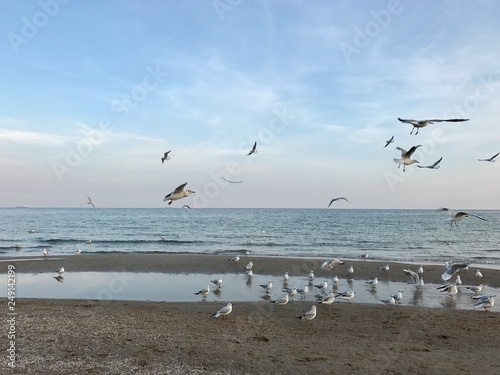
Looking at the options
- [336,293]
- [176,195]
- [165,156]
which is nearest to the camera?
[176,195]

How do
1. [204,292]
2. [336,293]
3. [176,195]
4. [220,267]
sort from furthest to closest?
[220,267]
[204,292]
[336,293]
[176,195]

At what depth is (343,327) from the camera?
36.5ft

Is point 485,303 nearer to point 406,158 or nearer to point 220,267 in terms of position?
point 406,158

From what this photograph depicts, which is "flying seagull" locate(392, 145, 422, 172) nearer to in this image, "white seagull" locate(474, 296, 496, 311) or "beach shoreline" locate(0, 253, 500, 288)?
"white seagull" locate(474, 296, 496, 311)

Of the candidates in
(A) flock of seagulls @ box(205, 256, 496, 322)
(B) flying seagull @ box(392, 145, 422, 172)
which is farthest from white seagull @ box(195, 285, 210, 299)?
(B) flying seagull @ box(392, 145, 422, 172)

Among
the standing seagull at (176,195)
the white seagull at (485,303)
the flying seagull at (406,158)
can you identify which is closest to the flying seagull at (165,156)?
the standing seagull at (176,195)

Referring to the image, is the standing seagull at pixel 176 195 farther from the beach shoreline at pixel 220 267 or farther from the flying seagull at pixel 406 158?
the beach shoreline at pixel 220 267

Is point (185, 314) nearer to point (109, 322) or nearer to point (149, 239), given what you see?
point (109, 322)

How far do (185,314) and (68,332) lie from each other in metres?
3.32

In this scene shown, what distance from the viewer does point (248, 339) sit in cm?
968

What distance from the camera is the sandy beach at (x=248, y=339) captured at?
25.5 feet

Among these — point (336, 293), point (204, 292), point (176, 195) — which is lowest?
point (204, 292)

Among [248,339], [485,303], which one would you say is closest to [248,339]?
[248,339]

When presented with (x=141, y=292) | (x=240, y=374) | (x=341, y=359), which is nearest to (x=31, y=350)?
(x=240, y=374)
